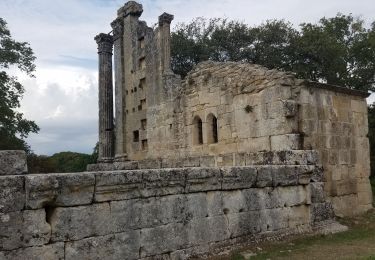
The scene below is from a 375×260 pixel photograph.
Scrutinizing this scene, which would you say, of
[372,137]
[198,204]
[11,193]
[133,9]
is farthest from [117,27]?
[11,193]

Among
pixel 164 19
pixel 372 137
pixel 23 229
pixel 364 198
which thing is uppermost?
pixel 164 19

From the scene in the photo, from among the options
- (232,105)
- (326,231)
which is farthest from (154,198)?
(232,105)

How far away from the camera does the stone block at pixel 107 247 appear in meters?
5.54

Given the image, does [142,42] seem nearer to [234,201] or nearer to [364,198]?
[364,198]

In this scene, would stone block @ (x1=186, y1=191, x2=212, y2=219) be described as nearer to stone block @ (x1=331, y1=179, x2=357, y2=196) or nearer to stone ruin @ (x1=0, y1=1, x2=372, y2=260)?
stone ruin @ (x1=0, y1=1, x2=372, y2=260)

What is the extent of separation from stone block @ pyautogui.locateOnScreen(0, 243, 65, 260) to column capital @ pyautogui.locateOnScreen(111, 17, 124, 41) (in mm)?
19123

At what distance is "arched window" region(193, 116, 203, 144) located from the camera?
48.3 ft

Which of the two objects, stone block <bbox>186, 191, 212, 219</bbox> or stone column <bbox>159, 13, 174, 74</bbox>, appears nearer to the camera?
stone block <bbox>186, 191, 212, 219</bbox>

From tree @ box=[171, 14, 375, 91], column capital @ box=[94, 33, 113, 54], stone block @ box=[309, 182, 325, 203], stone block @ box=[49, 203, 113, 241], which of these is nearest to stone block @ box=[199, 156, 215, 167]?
stone block @ box=[309, 182, 325, 203]

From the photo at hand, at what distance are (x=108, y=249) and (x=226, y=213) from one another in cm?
234

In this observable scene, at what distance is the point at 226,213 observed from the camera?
7430 millimetres

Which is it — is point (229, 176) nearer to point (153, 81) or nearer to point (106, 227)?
point (106, 227)

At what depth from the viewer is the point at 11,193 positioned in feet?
16.6

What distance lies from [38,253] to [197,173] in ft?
8.92
